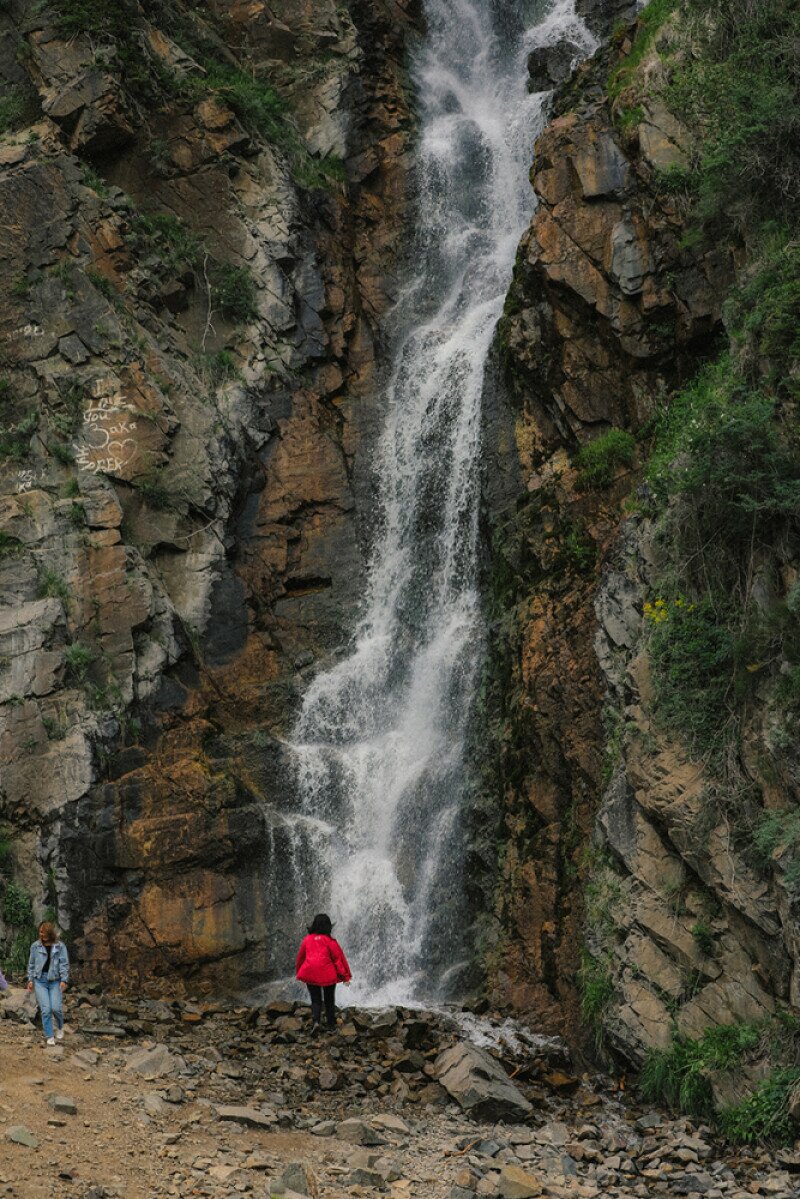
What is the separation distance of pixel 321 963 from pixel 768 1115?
5.66 meters

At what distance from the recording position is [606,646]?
16.8 m

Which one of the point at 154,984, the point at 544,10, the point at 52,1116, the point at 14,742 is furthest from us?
the point at 544,10

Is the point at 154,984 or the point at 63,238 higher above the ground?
the point at 63,238

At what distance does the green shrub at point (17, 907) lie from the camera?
734 inches

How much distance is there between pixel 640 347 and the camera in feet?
63.2

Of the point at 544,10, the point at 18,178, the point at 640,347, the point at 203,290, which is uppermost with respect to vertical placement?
the point at 544,10

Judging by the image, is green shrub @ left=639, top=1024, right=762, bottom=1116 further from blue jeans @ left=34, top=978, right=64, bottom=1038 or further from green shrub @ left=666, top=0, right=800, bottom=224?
green shrub @ left=666, top=0, right=800, bottom=224

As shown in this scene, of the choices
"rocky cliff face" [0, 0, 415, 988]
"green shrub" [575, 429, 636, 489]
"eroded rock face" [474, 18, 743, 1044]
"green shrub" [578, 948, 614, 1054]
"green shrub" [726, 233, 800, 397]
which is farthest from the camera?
"rocky cliff face" [0, 0, 415, 988]

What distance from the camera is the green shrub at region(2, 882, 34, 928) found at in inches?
734

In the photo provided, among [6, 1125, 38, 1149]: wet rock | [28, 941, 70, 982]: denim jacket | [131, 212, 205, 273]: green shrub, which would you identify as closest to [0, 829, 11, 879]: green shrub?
[28, 941, 70, 982]: denim jacket

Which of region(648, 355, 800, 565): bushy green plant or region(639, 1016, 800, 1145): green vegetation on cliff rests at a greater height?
region(648, 355, 800, 565): bushy green plant

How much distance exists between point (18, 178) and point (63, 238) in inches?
61.8

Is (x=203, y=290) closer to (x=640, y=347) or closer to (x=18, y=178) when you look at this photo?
(x=18, y=178)

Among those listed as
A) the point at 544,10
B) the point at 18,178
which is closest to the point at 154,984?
the point at 18,178
